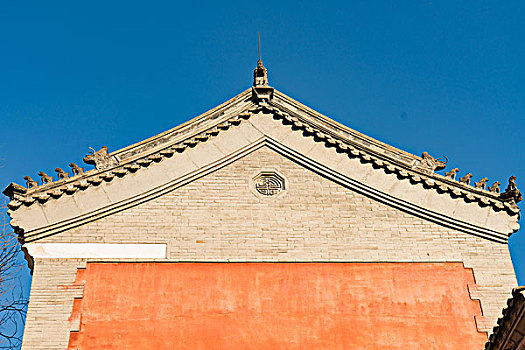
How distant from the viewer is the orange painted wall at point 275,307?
16.8 metres

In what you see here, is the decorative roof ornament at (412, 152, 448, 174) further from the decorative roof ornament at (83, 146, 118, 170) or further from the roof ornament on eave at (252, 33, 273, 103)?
the decorative roof ornament at (83, 146, 118, 170)

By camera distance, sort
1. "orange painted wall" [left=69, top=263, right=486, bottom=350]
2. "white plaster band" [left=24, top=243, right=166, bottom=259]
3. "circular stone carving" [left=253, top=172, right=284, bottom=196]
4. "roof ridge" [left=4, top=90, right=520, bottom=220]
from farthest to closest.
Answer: "circular stone carving" [left=253, top=172, right=284, bottom=196] < "roof ridge" [left=4, top=90, right=520, bottom=220] < "white plaster band" [left=24, top=243, right=166, bottom=259] < "orange painted wall" [left=69, top=263, right=486, bottom=350]

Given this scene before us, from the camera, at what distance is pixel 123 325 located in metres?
16.8

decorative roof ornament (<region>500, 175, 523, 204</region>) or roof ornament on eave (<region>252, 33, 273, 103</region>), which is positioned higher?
roof ornament on eave (<region>252, 33, 273, 103</region>)

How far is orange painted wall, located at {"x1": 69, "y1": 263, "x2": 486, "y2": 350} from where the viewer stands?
1675cm

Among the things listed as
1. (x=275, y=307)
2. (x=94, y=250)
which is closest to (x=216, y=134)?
(x=94, y=250)

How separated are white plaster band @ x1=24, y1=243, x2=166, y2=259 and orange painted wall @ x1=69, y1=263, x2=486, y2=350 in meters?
0.26

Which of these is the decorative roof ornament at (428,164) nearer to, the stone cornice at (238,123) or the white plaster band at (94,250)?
the stone cornice at (238,123)

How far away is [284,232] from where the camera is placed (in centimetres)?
1839

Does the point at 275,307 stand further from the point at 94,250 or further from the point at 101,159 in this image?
the point at 101,159

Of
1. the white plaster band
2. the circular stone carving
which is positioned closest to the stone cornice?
the white plaster band

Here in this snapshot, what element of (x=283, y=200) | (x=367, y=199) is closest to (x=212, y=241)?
(x=283, y=200)

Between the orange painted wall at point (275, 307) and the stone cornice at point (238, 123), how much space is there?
2084mm

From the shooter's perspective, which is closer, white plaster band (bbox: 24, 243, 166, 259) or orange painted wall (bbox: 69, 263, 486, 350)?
orange painted wall (bbox: 69, 263, 486, 350)
